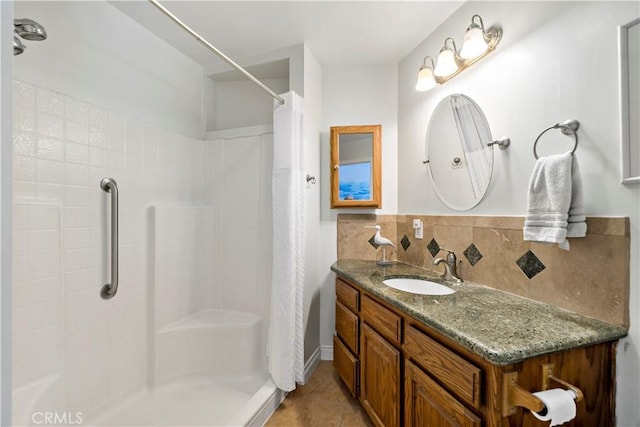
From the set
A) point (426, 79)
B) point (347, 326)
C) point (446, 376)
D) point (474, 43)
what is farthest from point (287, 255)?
point (474, 43)

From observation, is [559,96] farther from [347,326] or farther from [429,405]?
[347,326]

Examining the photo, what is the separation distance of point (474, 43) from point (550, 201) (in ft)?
2.97

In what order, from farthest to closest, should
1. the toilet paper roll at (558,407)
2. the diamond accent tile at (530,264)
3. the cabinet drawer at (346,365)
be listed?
1. the cabinet drawer at (346,365)
2. the diamond accent tile at (530,264)
3. the toilet paper roll at (558,407)

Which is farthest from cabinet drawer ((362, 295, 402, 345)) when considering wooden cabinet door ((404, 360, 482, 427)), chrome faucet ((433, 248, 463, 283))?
chrome faucet ((433, 248, 463, 283))

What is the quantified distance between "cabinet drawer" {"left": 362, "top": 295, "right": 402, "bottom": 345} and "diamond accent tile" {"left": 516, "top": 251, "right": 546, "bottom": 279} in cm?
60

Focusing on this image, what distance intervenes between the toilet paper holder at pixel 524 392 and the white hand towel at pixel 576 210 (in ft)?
1.59

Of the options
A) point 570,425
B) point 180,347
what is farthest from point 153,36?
point 570,425

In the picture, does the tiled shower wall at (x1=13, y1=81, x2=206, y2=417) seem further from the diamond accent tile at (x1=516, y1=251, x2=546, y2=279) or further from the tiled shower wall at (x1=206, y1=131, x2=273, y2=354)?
the diamond accent tile at (x1=516, y1=251, x2=546, y2=279)

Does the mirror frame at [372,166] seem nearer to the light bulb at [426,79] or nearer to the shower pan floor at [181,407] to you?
the light bulb at [426,79]

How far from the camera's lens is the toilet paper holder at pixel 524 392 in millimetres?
722

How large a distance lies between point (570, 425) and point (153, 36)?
289 centimetres

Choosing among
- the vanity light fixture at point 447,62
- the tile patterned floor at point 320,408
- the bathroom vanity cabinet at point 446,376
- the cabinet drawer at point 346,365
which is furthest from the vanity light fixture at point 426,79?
the tile patterned floor at point 320,408

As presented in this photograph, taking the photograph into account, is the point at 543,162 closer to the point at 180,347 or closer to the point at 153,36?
the point at 180,347

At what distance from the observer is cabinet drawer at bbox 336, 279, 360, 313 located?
64.5 inches
